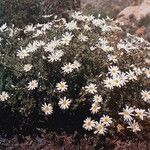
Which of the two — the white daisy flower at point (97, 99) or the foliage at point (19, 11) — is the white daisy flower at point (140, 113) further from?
the foliage at point (19, 11)

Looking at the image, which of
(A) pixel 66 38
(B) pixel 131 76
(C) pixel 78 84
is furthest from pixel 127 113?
(A) pixel 66 38

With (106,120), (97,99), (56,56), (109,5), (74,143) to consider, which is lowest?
(74,143)

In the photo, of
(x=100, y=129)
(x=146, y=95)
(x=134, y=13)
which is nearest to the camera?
(x=100, y=129)

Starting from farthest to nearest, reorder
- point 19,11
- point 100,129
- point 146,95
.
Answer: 1. point 19,11
2. point 146,95
3. point 100,129

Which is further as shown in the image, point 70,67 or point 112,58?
point 112,58

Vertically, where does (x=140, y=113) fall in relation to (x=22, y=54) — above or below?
below

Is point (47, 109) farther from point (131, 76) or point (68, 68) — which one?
point (131, 76)

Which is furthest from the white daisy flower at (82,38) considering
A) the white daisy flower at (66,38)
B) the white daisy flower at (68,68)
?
the white daisy flower at (68,68)
